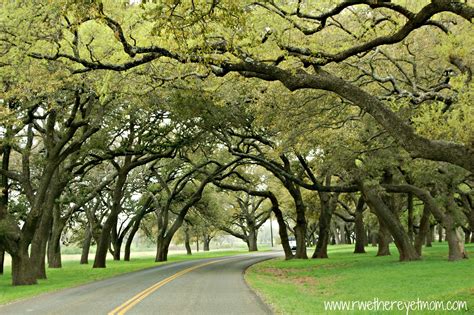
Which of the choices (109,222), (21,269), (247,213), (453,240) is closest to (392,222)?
(453,240)

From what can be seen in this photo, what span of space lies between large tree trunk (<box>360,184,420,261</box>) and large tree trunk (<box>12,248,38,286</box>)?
16.7 m

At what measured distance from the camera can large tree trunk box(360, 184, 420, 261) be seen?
2539 cm

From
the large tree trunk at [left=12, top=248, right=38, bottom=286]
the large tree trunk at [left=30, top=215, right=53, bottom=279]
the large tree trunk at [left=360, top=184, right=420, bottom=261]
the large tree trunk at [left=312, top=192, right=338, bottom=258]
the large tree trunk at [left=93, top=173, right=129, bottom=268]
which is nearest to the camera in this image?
the large tree trunk at [left=12, top=248, right=38, bottom=286]

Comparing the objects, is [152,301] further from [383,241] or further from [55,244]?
[55,244]

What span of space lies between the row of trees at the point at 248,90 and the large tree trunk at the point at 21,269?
0.05m

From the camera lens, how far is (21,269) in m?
20.2

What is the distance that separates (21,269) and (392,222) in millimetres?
18525

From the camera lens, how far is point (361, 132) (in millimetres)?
21141

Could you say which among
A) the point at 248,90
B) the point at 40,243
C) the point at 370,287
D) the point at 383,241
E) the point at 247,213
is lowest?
the point at 370,287

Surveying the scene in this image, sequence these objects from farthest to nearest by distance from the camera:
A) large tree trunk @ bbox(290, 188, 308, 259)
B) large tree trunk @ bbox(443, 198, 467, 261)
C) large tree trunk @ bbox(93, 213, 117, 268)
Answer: large tree trunk @ bbox(290, 188, 308, 259) < large tree trunk @ bbox(93, 213, 117, 268) < large tree trunk @ bbox(443, 198, 467, 261)

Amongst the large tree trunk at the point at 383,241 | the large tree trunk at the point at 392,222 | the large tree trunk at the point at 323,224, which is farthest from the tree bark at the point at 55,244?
the large tree trunk at the point at 383,241

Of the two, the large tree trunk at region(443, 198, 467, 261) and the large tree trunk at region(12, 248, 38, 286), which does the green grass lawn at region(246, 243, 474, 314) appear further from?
the large tree trunk at region(12, 248, 38, 286)

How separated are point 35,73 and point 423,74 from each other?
14.5 metres

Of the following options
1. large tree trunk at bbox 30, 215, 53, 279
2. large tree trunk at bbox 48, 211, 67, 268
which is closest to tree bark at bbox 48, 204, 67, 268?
large tree trunk at bbox 48, 211, 67, 268
